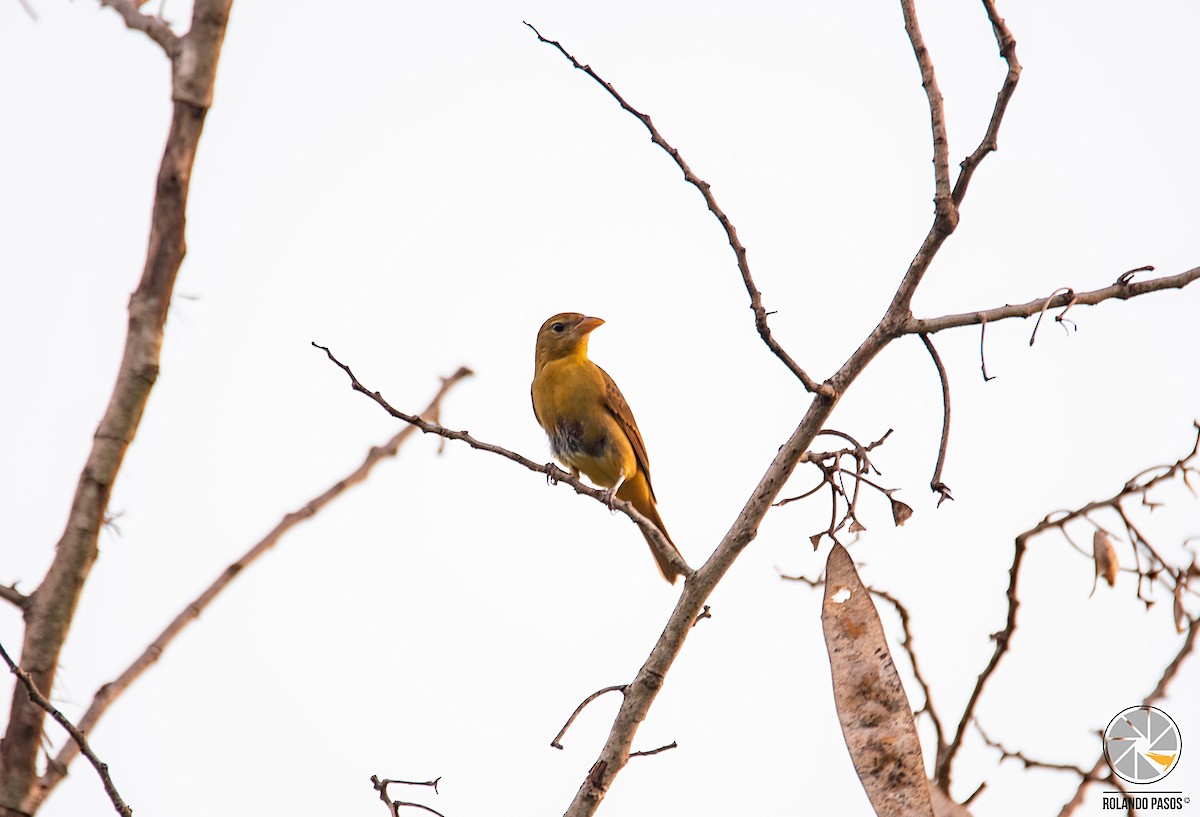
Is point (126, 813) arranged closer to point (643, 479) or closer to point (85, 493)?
point (85, 493)

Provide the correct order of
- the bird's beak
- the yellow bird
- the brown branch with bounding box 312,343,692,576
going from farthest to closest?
the bird's beak
the yellow bird
the brown branch with bounding box 312,343,692,576

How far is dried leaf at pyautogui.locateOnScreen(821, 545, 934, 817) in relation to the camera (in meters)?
2.65

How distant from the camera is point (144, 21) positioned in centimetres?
305

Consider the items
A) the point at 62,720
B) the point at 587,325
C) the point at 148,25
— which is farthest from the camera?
the point at 587,325

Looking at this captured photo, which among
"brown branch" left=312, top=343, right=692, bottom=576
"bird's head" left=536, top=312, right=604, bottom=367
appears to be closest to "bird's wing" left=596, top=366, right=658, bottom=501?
"bird's head" left=536, top=312, right=604, bottom=367

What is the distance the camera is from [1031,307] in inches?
99.7

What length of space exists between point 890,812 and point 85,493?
1.84 meters

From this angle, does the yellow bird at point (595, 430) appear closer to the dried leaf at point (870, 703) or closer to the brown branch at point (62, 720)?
the dried leaf at point (870, 703)

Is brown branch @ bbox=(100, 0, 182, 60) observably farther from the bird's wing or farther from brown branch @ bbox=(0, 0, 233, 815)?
the bird's wing

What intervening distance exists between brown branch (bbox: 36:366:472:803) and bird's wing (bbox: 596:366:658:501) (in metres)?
3.54

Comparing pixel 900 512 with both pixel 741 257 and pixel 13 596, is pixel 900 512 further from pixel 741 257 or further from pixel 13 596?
pixel 13 596

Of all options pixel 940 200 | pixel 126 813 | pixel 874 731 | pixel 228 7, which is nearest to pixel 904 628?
pixel 874 731

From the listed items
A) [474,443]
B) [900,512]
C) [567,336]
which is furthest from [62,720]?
[567,336]

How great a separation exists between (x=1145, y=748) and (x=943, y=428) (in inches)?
49.7
